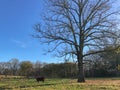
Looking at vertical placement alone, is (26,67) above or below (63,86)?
above

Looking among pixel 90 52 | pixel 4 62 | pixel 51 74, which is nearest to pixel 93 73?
pixel 51 74

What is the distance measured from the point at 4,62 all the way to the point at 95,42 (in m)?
76.0

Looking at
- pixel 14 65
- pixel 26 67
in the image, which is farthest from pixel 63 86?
pixel 14 65

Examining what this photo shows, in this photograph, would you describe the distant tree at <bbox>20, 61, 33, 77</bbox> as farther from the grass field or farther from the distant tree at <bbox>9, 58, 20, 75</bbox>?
the grass field

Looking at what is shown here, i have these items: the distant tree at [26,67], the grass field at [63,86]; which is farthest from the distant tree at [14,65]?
the grass field at [63,86]

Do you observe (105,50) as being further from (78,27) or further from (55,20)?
(55,20)

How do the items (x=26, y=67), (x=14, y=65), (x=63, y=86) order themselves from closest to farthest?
(x=63, y=86) → (x=26, y=67) → (x=14, y=65)

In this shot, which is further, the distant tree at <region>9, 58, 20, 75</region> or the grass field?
the distant tree at <region>9, 58, 20, 75</region>

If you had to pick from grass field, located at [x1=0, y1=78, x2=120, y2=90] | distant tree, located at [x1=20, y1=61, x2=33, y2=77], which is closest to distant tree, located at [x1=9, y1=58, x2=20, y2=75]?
distant tree, located at [x1=20, y1=61, x2=33, y2=77]

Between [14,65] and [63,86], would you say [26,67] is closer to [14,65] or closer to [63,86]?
[14,65]

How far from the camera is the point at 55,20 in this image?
34625 millimetres

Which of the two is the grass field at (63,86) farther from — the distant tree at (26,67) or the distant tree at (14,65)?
the distant tree at (14,65)

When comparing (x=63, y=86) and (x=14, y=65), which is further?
(x=14, y=65)

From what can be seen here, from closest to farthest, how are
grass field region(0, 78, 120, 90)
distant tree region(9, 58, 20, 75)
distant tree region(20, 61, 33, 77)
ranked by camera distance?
grass field region(0, 78, 120, 90), distant tree region(20, 61, 33, 77), distant tree region(9, 58, 20, 75)
